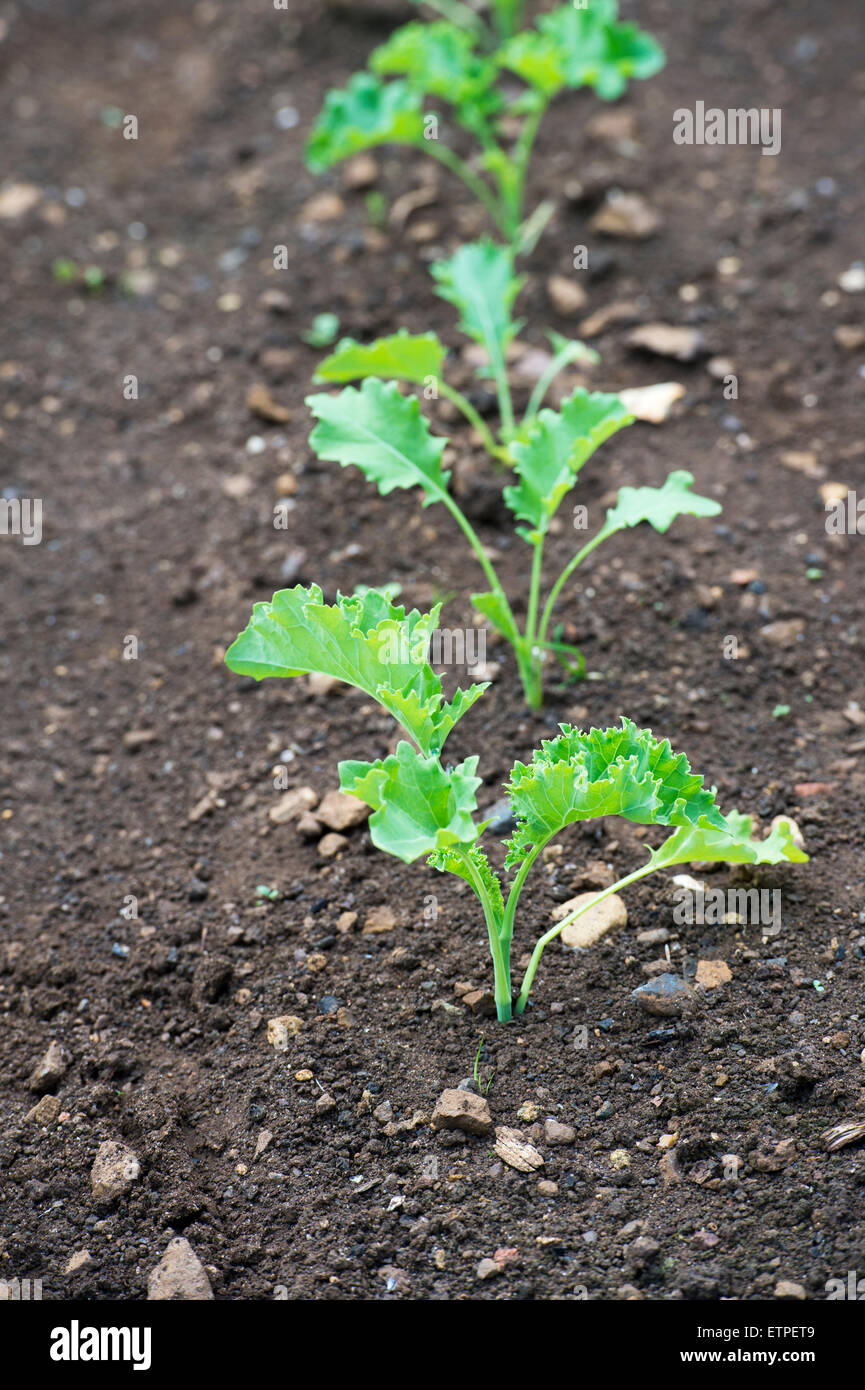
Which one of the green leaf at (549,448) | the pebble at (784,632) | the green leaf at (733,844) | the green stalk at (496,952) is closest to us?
the green leaf at (733,844)

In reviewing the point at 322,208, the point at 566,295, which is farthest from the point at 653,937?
the point at 322,208

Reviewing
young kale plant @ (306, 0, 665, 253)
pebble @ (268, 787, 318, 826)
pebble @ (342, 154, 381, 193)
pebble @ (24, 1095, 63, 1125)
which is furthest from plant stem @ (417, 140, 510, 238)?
pebble @ (24, 1095, 63, 1125)

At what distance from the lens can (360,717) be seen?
3.09 meters

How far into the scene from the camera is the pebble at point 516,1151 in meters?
2.21

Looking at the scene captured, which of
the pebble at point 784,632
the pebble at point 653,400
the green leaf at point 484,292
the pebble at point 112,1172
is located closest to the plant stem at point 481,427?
the green leaf at point 484,292

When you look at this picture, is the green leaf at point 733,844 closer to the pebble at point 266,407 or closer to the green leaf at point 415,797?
the green leaf at point 415,797

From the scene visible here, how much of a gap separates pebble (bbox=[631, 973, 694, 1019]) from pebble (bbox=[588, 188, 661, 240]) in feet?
9.56

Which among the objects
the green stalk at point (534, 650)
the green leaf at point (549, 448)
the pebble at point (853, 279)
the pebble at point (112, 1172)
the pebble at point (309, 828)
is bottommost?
the pebble at point (112, 1172)

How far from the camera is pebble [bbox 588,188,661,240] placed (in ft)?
14.0

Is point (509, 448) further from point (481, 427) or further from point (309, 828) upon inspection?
point (309, 828)

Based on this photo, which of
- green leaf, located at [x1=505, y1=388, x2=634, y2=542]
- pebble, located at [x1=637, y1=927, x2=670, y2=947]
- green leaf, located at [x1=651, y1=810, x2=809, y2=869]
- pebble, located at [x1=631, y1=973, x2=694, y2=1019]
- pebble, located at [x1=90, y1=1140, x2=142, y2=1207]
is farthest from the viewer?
green leaf, located at [x1=505, y1=388, x2=634, y2=542]

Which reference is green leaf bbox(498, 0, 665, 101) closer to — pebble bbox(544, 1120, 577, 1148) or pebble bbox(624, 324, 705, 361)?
pebble bbox(624, 324, 705, 361)

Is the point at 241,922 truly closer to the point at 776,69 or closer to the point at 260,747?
the point at 260,747

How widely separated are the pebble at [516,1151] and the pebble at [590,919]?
0.45 metres
